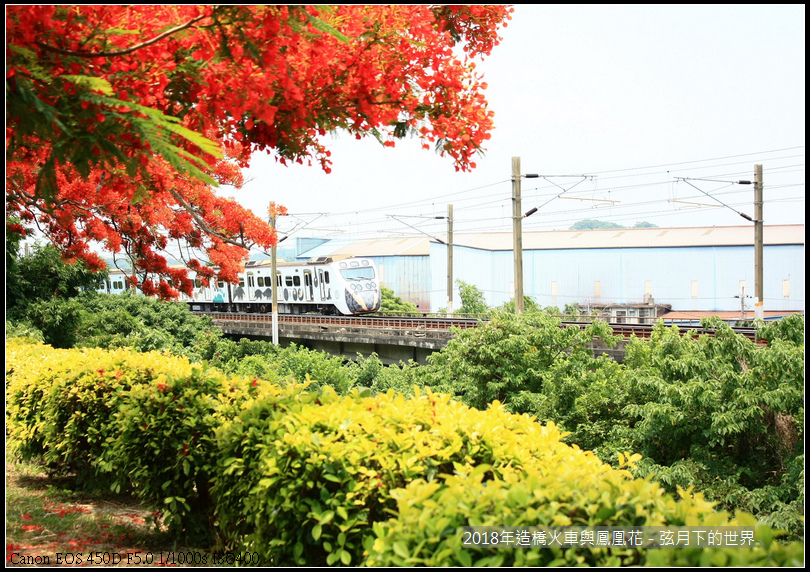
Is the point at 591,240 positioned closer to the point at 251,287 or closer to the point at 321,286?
the point at 321,286

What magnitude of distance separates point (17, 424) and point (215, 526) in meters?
3.64

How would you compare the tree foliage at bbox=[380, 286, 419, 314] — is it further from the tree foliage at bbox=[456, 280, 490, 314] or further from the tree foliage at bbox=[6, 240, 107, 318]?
the tree foliage at bbox=[6, 240, 107, 318]

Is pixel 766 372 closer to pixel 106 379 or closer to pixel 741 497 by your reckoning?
pixel 741 497

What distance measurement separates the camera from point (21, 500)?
5.91 metres

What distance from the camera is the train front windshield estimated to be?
29006 mm

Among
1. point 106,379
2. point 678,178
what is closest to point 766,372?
point 106,379

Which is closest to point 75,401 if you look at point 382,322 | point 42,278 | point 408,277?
point 42,278

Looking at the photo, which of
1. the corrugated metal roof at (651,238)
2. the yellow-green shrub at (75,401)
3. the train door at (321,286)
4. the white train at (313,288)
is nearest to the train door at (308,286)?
the white train at (313,288)

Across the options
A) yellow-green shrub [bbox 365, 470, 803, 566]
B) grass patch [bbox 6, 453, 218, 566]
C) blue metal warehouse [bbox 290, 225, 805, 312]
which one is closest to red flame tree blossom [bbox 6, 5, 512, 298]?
yellow-green shrub [bbox 365, 470, 803, 566]

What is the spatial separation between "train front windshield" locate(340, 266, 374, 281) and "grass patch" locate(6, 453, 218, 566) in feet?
74.4

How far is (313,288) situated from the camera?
1223 inches

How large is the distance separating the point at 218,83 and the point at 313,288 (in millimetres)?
27505

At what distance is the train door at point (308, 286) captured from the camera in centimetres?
3098

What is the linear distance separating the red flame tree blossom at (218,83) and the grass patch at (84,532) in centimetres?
239
